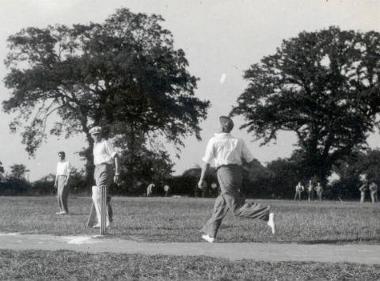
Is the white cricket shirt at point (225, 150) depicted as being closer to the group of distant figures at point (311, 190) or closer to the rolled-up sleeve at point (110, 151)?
the rolled-up sleeve at point (110, 151)

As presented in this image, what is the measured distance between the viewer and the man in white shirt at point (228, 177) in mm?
10156

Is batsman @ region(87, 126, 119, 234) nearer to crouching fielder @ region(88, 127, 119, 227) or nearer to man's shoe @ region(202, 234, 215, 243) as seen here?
crouching fielder @ region(88, 127, 119, 227)

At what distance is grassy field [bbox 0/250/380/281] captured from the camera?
22.7 ft

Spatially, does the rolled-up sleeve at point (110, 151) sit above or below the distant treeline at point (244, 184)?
below

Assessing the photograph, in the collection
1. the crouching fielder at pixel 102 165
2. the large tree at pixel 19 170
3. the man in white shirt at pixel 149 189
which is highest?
the large tree at pixel 19 170

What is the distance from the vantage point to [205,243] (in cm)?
998

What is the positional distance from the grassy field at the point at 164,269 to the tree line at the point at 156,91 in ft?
156

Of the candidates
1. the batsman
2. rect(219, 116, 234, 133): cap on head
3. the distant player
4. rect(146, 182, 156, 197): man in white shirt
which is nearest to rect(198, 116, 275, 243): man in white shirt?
rect(219, 116, 234, 133): cap on head

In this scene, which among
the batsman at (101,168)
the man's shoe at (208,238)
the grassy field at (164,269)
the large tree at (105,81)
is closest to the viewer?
the grassy field at (164,269)

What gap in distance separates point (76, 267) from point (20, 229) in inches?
218

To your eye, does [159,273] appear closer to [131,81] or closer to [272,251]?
[272,251]

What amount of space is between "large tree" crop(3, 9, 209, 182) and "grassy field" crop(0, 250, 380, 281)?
4803 centimetres

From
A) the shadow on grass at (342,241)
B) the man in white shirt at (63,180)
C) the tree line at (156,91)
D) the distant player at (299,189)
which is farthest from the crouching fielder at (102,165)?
the distant player at (299,189)

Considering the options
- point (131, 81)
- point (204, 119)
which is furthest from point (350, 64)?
point (131, 81)
